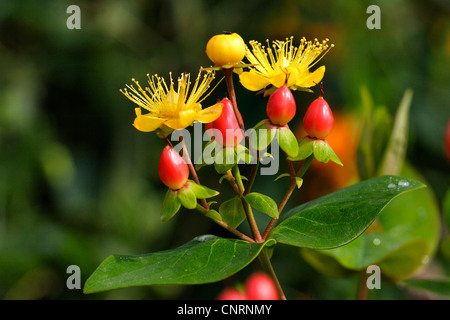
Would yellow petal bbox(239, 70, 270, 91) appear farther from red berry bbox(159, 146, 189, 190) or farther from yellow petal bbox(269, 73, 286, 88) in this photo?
red berry bbox(159, 146, 189, 190)

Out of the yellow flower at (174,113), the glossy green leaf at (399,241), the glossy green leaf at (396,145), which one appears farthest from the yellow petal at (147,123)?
the glossy green leaf at (396,145)

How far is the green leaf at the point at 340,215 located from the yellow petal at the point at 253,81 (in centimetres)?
20

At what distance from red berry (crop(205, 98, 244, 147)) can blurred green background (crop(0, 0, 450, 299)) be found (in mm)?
1075

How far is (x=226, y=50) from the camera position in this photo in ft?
2.74

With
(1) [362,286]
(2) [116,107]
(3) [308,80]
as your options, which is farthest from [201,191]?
(2) [116,107]

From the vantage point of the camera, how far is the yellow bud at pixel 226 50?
84cm

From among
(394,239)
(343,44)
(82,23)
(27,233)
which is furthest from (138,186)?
(394,239)

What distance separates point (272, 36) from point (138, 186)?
739mm

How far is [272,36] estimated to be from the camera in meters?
2.10

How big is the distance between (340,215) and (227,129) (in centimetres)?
19

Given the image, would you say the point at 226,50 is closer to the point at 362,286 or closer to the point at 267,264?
the point at 267,264

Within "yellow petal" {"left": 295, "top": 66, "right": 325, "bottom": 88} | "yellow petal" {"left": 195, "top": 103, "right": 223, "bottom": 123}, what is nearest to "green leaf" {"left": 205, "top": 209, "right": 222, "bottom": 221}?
"yellow petal" {"left": 195, "top": 103, "right": 223, "bottom": 123}

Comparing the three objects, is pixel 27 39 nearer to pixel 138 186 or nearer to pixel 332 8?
pixel 138 186

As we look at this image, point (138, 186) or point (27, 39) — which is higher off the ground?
point (27, 39)
